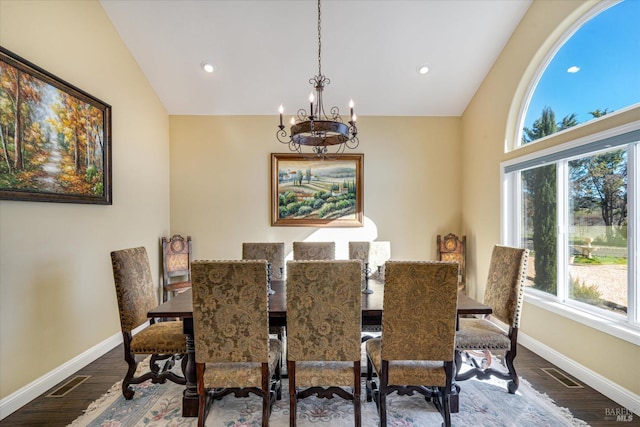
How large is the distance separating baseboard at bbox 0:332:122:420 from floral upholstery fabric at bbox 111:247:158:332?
2.80 ft

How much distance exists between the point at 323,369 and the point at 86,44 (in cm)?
358

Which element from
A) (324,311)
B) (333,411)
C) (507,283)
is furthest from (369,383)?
(507,283)

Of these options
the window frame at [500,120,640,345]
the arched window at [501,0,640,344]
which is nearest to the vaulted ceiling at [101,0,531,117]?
the arched window at [501,0,640,344]

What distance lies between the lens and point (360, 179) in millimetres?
4355

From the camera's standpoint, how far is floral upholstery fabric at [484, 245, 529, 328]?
2.26m

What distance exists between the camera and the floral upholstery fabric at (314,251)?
131 inches

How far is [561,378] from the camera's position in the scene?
2.49 metres

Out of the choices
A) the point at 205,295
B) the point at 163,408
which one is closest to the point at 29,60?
the point at 205,295

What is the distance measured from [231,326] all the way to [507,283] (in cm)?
213

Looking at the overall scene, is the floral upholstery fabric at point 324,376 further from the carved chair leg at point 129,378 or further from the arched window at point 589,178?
the arched window at point 589,178

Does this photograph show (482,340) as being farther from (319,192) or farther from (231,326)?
(319,192)

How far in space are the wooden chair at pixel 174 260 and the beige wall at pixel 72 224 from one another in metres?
0.25

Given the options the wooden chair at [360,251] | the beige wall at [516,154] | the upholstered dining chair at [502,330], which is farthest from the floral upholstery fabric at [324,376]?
the beige wall at [516,154]

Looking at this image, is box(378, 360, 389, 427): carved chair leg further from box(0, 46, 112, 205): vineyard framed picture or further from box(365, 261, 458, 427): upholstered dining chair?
box(0, 46, 112, 205): vineyard framed picture
